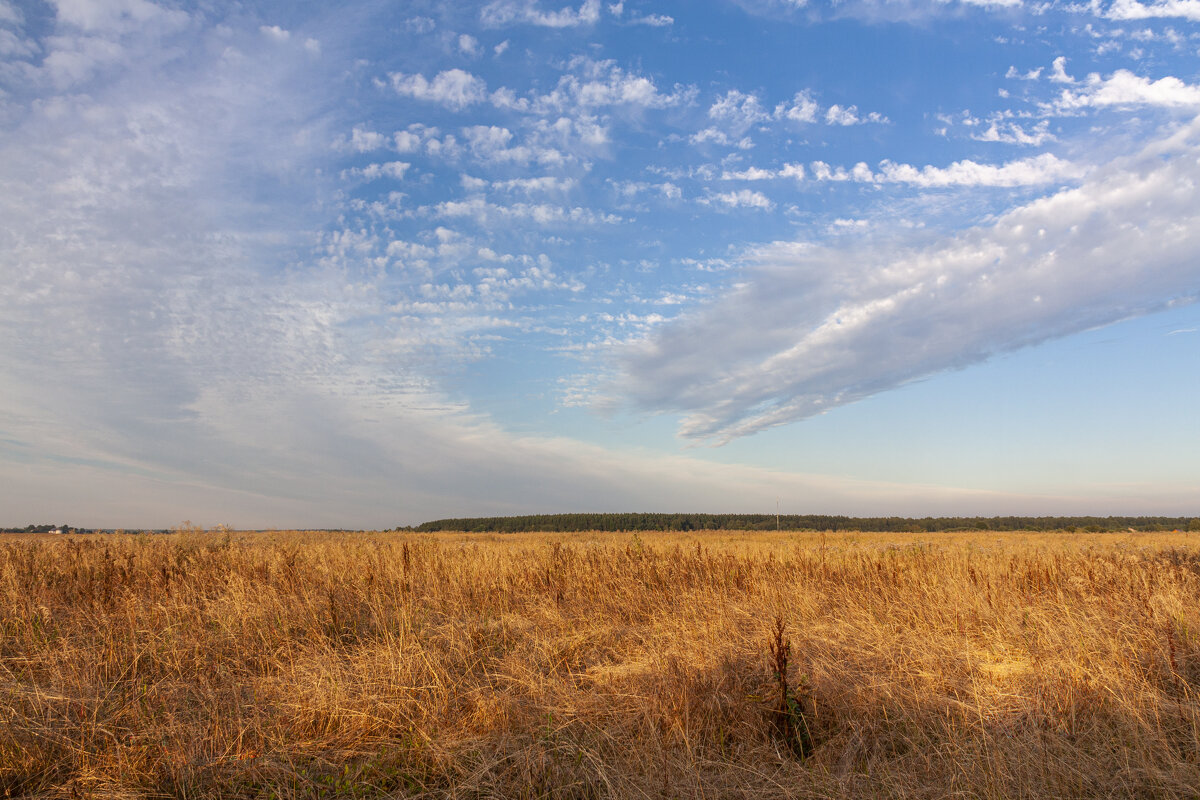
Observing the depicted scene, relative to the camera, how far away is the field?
3.65 meters

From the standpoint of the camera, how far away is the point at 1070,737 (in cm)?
439

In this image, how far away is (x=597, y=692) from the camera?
506cm

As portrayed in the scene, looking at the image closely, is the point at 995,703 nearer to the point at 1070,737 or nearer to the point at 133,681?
the point at 1070,737

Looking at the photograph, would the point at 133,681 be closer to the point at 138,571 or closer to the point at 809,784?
the point at 809,784

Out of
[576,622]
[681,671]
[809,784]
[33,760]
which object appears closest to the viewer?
[809,784]

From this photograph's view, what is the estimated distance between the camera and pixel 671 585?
9781 millimetres

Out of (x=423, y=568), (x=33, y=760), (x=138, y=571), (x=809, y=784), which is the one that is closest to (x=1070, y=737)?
(x=809, y=784)

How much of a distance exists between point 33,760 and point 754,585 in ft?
27.6

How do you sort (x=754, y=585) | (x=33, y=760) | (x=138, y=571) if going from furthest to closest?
(x=138, y=571), (x=754, y=585), (x=33, y=760)

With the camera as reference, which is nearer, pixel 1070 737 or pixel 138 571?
pixel 1070 737

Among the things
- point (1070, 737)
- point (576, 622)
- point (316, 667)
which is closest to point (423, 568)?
point (576, 622)

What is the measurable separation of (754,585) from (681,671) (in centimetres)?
481

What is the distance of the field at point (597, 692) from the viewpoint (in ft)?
12.0

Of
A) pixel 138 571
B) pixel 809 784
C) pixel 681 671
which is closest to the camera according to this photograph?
pixel 809 784
